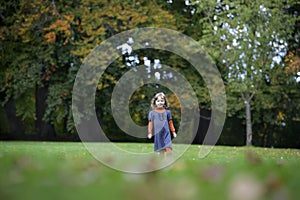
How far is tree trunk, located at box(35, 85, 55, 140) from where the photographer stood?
22.5 meters

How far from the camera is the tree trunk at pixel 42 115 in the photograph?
2245cm

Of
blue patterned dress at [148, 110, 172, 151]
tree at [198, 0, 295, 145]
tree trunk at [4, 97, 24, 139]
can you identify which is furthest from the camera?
tree trunk at [4, 97, 24, 139]

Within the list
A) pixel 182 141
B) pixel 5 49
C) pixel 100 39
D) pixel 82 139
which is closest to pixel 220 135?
pixel 182 141

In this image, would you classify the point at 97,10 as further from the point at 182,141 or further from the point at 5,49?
the point at 182,141

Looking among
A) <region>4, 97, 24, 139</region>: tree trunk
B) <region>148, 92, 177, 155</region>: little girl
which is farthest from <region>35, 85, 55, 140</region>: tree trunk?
<region>148, 92, 177, 155</region>: little girl

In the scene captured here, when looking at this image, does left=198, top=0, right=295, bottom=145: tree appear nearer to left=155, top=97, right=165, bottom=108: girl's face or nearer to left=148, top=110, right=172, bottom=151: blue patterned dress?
left=155, top=97, right=165, bottom=108: girl's face

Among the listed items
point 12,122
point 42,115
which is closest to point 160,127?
point 42,115

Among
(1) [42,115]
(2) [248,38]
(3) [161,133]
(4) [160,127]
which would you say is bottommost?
Result: (3) [161,133]

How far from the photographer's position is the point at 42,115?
22.7m

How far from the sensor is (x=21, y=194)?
6.44 feet

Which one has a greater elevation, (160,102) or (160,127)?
(160,102)

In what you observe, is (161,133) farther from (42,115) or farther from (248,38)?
(42,115)

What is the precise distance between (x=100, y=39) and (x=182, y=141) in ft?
22.6

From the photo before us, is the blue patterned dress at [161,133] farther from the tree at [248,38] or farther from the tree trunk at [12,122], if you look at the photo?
the tree trunk at [12,122]
